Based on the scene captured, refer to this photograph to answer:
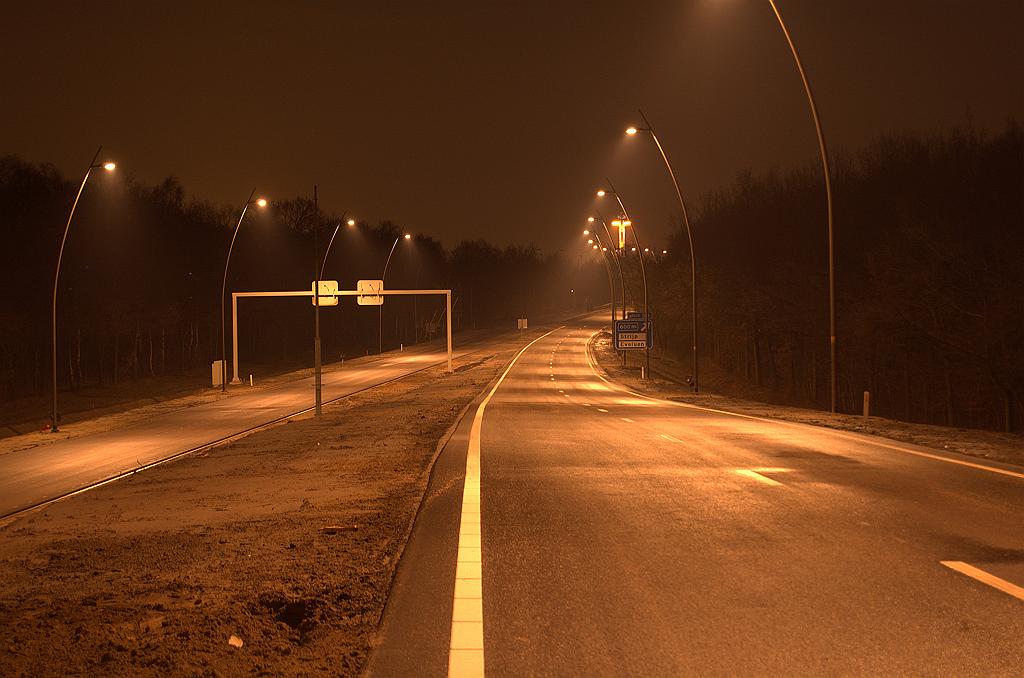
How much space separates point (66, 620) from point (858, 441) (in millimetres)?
15871

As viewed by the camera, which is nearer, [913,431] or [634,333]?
[913,431]

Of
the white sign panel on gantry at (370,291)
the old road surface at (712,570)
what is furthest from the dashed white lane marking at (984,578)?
the white sign panel on gantry at (370,291)

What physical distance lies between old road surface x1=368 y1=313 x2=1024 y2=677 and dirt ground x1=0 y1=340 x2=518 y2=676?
1.35 feet

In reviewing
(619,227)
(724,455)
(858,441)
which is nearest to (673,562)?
(724,455)

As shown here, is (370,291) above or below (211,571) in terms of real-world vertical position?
above

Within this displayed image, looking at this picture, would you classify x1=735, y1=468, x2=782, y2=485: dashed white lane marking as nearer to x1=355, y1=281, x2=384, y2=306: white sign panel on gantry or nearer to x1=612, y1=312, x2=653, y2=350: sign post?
x1=612, y1=312, x2=653, y2=350: sign post

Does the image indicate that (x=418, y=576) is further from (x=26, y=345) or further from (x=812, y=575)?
(x=26, y=345)

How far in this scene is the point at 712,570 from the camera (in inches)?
282

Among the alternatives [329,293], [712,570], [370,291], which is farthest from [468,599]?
[370,291]

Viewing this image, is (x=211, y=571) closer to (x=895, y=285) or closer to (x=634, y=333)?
(x=895, y=285)

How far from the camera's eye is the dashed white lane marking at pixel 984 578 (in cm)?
636

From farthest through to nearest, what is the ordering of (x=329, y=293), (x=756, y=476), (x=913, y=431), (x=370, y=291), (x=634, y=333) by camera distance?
(x=370, y=291), (x=634, y=333), (x=329, y=293), (x=913, y=431), (x=756, y=476)

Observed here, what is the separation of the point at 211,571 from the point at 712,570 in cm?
398

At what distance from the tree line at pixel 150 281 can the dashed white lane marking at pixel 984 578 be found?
27.9 metres
